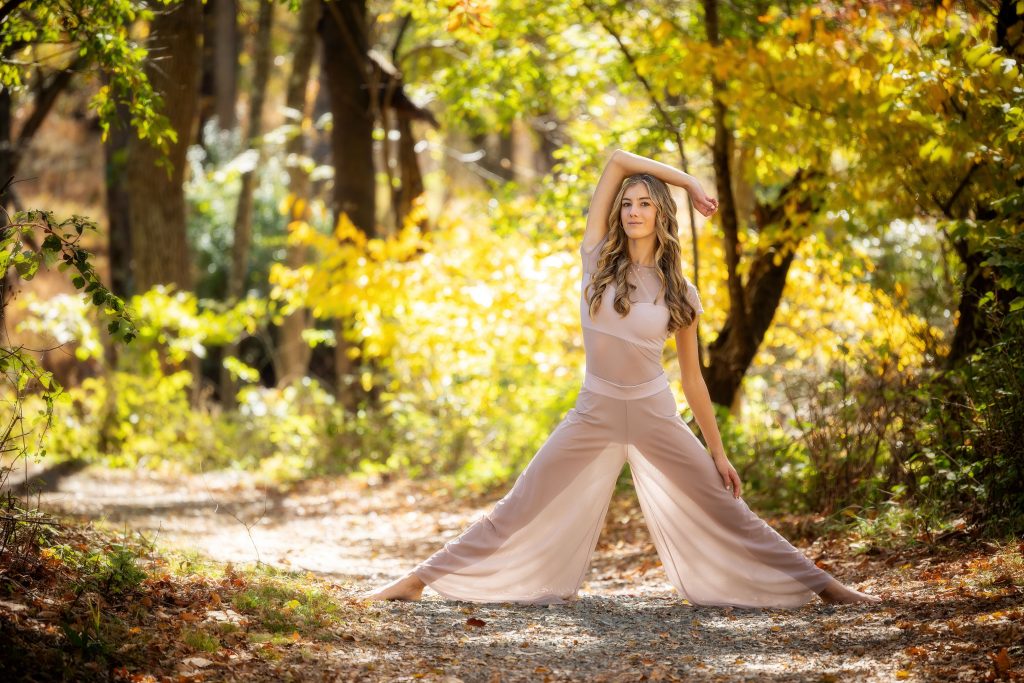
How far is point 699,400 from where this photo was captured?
16.8 ft

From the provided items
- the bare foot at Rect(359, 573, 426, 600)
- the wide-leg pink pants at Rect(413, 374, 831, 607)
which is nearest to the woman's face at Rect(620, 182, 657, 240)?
the wide-leg pink pants at Rect(413, 374, 831, 607)

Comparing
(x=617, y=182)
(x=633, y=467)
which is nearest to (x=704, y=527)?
(x=633, y=467)

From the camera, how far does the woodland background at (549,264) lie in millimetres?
5590

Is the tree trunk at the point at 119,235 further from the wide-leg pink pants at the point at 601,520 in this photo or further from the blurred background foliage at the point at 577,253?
the wide-leg pink pants at the point at 601,520

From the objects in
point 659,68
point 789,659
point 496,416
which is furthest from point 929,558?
point 496,416

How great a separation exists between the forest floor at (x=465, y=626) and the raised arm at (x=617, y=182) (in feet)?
6.14

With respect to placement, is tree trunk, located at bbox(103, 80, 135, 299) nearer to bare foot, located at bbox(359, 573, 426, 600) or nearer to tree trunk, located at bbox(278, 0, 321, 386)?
tree trunk, located at bbox(278, 0, 321, 386)

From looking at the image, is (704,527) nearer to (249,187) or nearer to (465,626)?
(465,626)

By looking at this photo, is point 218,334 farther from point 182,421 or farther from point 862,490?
point 862,490

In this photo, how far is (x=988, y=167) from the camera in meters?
6.33

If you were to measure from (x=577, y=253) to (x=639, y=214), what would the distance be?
5.03 metres

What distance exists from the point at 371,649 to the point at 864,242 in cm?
776

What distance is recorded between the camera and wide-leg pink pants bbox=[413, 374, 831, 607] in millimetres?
5055

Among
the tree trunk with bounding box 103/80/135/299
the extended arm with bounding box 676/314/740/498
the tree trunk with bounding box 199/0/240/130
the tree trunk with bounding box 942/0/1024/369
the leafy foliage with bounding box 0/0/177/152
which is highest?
the tree trunk with bounding box 199/0/240/130
